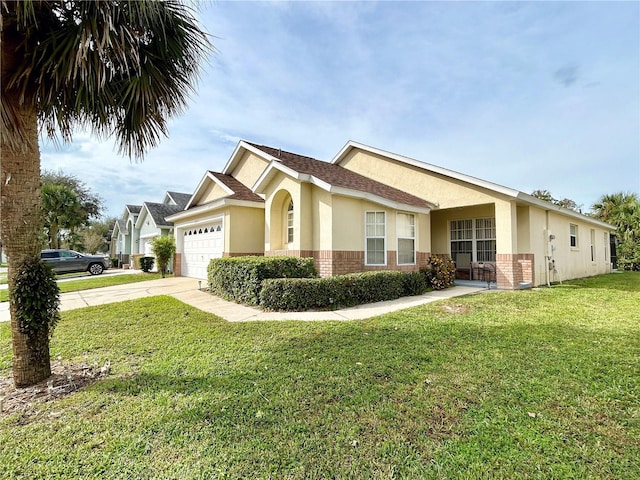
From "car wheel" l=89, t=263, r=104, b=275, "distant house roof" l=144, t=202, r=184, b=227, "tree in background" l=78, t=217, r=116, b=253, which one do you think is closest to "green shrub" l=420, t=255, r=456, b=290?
"distant house roof" l=144, t=202, r=184, b=227

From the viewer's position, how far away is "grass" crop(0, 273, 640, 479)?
8.78 ft

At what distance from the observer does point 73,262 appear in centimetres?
2130

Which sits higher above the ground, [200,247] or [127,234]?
[127,234]

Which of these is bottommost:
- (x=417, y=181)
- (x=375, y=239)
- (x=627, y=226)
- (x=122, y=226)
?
(x=375, y=239)

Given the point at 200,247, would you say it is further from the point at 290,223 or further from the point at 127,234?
the point at 127,234

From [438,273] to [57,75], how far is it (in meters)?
12.8

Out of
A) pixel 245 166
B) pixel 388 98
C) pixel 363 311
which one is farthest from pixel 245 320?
pixel 388 98

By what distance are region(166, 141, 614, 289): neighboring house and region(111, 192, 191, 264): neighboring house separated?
8.44 meters

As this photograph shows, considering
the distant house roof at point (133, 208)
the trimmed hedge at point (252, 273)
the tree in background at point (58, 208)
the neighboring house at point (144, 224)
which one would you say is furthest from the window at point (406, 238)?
the tree in background at point (58, 208)

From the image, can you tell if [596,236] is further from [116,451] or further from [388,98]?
[116,451]

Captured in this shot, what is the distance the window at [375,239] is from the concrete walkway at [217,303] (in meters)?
2.05

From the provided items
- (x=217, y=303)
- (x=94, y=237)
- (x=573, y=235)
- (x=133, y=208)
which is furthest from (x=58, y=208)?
(x=573, y=235)

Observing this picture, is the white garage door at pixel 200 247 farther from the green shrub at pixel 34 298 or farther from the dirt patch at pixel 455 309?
the dirt patch at pixel 455 309

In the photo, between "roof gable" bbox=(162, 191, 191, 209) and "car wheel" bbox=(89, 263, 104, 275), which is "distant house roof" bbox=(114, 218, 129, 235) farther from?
"car wheel" bbox=(89, 263, 104, 275)
